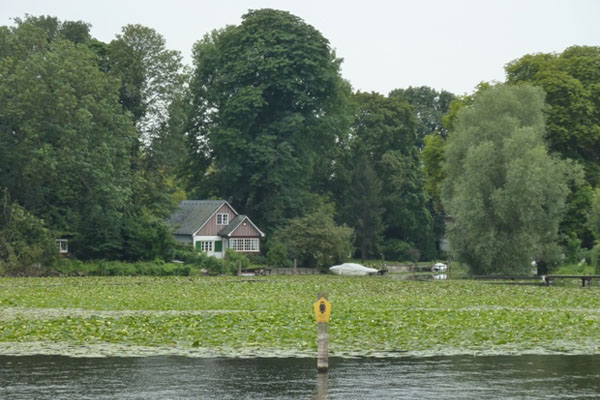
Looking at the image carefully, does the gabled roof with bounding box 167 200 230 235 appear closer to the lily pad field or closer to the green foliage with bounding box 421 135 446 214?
the green foliage with bounding box 421 135 446 214

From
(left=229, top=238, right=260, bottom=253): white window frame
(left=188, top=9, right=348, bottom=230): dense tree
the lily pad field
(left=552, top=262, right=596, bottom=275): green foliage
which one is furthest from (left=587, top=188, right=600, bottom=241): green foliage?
(left=229, top=238, right=260, bottom=253): white window frame

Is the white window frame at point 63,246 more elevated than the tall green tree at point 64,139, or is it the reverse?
the tall green tree at point 64,139

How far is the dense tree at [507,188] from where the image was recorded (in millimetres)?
57688

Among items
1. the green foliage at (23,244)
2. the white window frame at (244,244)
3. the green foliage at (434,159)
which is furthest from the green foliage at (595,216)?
the green foliage at (23,244)

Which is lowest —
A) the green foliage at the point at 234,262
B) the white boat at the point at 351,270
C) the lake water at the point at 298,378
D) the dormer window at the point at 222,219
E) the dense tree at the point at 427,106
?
the lake water at the point at 298,378

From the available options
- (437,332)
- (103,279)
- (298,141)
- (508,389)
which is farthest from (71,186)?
(508,389)

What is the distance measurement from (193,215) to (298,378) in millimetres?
67595

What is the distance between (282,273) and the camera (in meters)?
72.3

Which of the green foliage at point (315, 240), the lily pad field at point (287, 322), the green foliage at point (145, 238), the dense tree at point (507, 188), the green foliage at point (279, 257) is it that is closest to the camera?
the lily pad field at point (287, 322)

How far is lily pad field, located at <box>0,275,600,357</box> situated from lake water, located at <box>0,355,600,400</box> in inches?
38.4

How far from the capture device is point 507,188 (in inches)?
2282

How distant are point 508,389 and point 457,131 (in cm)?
4917

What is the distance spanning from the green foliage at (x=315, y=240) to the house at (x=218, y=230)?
4.41 meters

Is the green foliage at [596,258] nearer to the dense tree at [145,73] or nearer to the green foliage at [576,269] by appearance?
the green foliage at [576,269]
